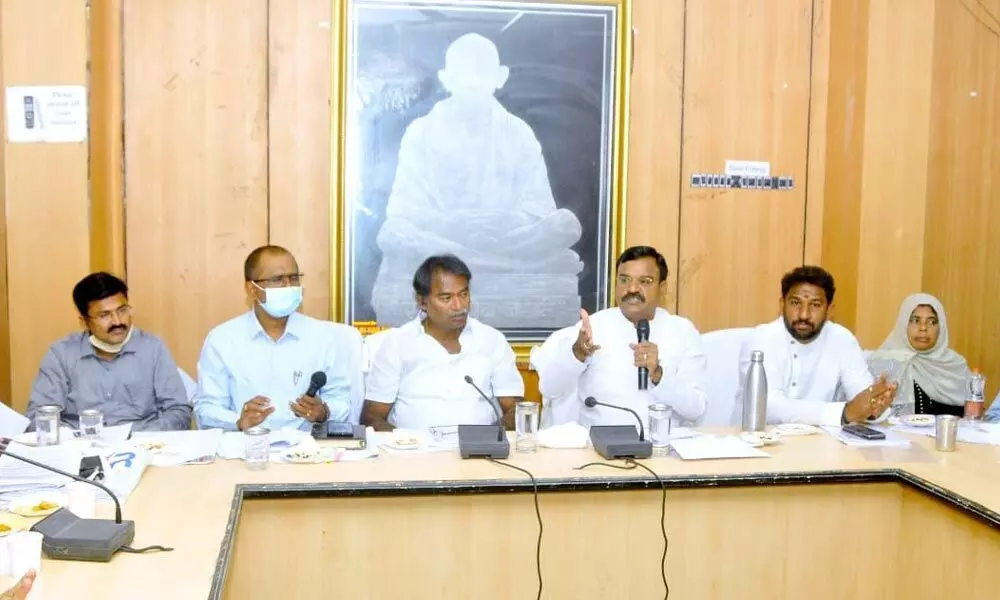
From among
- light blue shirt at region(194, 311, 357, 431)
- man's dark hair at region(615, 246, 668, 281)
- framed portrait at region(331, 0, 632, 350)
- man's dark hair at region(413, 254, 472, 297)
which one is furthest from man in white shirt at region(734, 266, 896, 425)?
light blue shirt at region(194, 311, 357, 431)

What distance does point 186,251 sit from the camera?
4.29 m

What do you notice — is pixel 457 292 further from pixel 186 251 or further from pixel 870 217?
pixel 870 217

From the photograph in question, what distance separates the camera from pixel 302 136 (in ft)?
14.2

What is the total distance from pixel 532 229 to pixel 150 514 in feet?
8.84

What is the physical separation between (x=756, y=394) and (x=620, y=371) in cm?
57

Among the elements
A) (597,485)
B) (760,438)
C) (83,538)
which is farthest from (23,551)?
(760,438)

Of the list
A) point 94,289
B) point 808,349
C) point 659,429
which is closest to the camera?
point 659,429

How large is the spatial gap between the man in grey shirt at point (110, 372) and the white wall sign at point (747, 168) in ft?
9.54

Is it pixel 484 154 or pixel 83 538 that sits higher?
pixel 484 154

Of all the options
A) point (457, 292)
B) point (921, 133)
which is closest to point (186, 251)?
point (457, 292)

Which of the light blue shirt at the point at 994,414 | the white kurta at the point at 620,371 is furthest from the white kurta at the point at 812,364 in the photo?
the light blue shirt at the point at 994,414

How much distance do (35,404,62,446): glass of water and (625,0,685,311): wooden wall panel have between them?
2.87 m

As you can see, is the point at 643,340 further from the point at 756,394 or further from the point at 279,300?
the point at 279,300

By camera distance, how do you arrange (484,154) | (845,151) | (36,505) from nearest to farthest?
(36,505) → (484,154) → (845,151)
